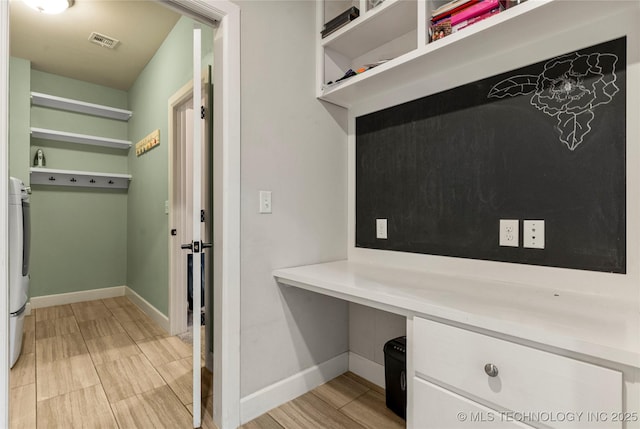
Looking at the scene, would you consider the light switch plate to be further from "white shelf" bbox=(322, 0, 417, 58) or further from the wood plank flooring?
the wood plank flooring

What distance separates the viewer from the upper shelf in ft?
Answer: 3.70

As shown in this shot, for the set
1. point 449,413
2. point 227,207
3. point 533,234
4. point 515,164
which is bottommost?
point 449,413

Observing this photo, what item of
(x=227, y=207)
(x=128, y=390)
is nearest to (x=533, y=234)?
(x=227, y=207)

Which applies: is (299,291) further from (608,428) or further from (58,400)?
(58,400)

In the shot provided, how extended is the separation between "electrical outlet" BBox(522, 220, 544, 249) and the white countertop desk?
0.59 feet

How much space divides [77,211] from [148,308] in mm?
1573

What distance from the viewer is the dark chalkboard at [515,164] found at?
1187 mm

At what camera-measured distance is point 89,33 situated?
110 inches

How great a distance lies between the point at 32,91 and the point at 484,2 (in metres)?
4.44

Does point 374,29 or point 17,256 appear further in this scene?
point 17,256

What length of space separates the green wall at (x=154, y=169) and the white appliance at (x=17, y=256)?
3.13 ft

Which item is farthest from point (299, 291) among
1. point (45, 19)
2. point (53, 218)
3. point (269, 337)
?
point (53, 218)

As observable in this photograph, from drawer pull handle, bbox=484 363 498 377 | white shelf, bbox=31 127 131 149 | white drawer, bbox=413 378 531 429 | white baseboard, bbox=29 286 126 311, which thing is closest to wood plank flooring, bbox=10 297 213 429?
white baseboard, bbox=29 286 126 311

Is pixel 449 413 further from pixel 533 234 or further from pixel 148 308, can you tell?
pixel 148 308
